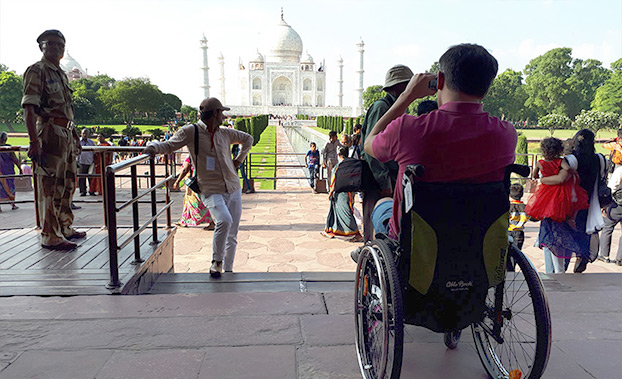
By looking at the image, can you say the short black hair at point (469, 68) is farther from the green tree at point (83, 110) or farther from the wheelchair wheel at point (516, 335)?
the green tree at point (83, 110)

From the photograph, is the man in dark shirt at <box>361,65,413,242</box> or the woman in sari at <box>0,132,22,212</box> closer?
the man in dark shirt at <box>361,65,413,242</box>

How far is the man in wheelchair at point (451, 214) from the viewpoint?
152 cm

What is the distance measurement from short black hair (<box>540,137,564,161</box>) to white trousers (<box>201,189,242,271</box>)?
237 centimetres

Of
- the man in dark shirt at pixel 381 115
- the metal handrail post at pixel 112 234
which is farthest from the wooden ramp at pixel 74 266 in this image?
the man in dark shirt at pixel 381 115

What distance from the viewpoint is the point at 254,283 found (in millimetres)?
2988

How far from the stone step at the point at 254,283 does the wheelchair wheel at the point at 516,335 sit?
3.50 ft

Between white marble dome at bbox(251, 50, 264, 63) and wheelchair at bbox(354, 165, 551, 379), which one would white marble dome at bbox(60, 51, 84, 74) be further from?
wheelchair at bbox(354, 165, 551, 379)

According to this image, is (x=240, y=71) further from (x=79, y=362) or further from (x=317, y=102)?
(x=79, y=362)

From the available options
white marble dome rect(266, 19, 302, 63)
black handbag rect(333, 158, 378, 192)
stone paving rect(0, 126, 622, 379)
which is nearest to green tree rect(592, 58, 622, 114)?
white marble dome rect(266, 19, 302, 63)

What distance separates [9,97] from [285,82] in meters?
40.9

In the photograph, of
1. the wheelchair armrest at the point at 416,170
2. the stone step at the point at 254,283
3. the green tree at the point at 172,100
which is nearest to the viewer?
the wheelchair armrest at the point at 416,170

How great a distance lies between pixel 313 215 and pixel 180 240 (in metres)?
2.18

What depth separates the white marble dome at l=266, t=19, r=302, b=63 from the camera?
234 feet

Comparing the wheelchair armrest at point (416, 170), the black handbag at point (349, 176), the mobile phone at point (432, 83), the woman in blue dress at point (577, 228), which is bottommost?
the woman in blue dress at point (577, 228)
